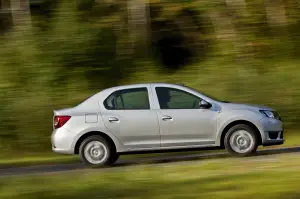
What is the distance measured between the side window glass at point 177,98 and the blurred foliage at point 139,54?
6.84 m

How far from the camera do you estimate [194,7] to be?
24.7m

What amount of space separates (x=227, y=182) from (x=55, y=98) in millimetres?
12279

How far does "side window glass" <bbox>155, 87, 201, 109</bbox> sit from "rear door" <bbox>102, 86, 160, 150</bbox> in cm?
27

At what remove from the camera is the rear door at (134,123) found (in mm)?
13664

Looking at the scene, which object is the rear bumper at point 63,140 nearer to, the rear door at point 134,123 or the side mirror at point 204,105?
the rear door at point 134,123

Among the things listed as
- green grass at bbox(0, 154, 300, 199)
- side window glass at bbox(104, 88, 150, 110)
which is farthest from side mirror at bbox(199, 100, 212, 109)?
green grass at bbox(0, 154, 300, 199)

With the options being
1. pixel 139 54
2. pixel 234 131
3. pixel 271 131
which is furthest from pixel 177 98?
pixel 139 54

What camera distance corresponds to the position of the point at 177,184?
9.78m

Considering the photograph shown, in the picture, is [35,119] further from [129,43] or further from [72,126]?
[72,126]

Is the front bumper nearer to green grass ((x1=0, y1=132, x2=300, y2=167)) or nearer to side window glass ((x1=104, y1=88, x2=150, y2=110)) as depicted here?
side window glass ((x1=104, y1=88, x2=150, y2=110))

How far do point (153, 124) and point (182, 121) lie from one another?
0.55 meters

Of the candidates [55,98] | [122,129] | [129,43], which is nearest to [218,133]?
[122,129]

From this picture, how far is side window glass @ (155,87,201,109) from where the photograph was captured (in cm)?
1385

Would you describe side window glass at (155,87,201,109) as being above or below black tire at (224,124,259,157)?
above
